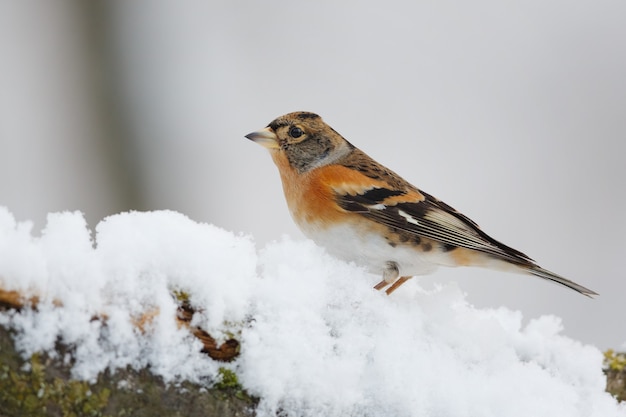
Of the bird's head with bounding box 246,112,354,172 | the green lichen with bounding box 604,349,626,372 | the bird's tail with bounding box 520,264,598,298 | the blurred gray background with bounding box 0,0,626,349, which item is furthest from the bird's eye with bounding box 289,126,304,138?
the blurred gray background with bounding box 0,0,626,349

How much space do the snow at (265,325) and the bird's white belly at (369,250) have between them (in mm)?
430

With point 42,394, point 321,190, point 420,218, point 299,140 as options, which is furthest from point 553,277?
point 42,394

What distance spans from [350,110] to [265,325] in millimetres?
5305

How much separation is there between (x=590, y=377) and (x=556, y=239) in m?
3.88

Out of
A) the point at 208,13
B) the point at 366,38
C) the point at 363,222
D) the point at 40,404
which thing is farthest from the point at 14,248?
the point at 366,38

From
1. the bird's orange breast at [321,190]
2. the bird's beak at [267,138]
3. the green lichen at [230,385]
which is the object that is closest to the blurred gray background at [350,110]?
the bird's beak at [267,138]

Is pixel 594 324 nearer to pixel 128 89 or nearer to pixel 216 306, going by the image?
pixel 128 89

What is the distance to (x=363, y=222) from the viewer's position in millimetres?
2152

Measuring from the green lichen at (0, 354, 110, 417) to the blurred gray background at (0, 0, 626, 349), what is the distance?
315 centimetres

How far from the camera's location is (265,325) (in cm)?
127

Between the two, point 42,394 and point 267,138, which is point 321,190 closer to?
point 267,138

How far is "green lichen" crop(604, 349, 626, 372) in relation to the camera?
1984mm

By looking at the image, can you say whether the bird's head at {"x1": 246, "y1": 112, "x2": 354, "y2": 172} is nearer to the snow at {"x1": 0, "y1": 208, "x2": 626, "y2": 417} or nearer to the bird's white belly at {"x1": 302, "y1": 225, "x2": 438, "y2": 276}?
the bird's white belly at {"x1": 302, "y1": 225, "x2": 438, "y2": 276}

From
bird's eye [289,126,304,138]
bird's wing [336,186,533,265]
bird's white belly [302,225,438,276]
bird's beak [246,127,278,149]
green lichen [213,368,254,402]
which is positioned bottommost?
green lichen [213,368,254,402]
